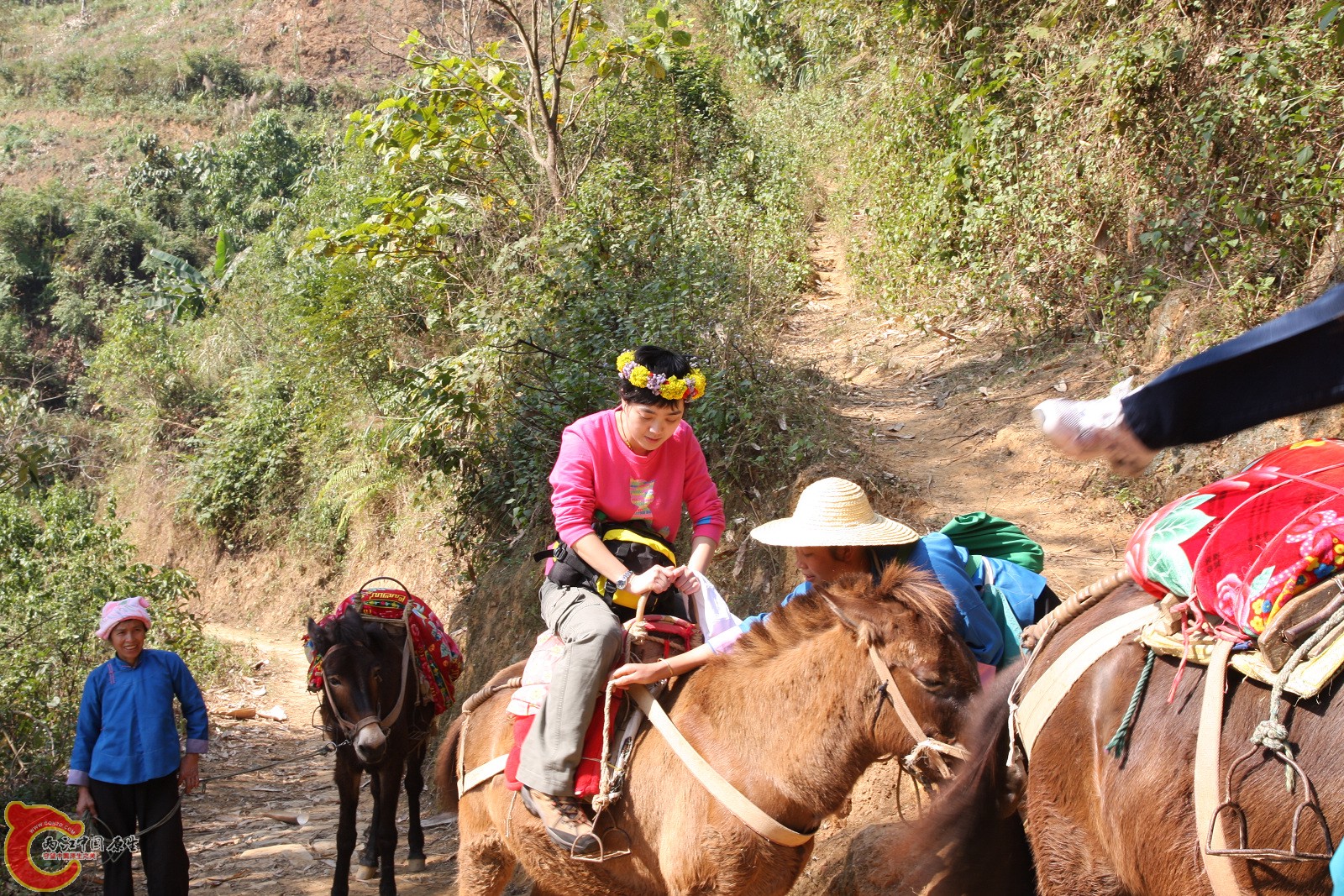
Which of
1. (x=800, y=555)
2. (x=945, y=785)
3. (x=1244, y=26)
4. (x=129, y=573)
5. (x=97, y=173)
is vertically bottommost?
(x=129, y=573)

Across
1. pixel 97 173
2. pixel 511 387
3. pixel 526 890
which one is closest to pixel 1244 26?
pixel 511 387

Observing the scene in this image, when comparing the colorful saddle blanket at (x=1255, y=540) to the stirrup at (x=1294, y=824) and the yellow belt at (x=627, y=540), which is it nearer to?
the stirrup at (x=1294, y=824)

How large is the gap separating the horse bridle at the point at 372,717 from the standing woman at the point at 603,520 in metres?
2.16

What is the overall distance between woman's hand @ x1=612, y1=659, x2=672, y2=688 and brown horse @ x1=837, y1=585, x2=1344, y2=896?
3.31ft

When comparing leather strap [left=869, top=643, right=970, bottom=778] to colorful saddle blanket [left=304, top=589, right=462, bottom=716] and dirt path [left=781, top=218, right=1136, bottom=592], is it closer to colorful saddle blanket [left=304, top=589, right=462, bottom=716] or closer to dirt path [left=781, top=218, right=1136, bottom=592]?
dirt path [left=781, top=218, right=1136, bottom=592]

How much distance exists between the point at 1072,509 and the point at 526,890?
4.48m

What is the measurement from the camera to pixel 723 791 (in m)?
3.32

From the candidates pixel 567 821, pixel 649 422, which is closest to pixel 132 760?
pixel 567 821

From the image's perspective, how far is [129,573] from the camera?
33.2ft

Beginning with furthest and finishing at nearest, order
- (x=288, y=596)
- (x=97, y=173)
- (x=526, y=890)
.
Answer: (x=97, y=173) → (x=288, y=596) → (x=526, y=890)

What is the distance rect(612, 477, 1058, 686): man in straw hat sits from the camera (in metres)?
3.54

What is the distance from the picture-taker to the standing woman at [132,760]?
549 centimetres

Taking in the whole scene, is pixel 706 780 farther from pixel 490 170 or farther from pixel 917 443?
pixel 490 170
